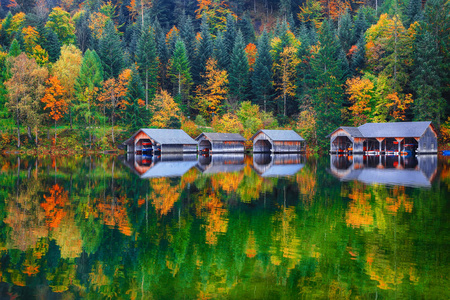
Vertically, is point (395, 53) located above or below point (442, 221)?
above

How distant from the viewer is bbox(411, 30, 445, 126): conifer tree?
5794 cm

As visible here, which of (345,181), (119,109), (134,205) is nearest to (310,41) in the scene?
(119,109)

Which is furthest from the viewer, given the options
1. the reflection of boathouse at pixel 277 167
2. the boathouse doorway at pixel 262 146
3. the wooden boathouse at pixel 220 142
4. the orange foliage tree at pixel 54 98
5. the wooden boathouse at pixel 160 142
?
the boathouse doorway at pixel 262 146

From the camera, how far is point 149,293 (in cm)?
848

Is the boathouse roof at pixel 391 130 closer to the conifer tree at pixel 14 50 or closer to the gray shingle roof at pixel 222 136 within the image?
the gray shingle roof at pixel 222 136

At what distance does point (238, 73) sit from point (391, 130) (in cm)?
3061

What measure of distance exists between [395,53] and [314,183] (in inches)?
1831

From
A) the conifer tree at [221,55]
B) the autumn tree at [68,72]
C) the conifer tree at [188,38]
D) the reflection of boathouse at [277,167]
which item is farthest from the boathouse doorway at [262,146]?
the autumn tree at [68,72]

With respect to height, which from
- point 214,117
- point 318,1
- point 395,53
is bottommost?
point 214,117

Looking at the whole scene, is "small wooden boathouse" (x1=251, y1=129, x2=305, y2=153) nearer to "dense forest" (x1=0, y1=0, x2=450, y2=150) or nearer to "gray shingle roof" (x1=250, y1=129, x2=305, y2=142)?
"gray shingle roof" (x1=250, y1=129, x2=305, y2=142)

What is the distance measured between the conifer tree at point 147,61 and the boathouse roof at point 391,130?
33.2m

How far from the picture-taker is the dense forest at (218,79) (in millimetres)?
58938

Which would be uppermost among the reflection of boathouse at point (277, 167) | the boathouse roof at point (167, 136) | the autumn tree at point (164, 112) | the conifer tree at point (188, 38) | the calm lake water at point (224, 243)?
the conifer tree at point (188, 38)

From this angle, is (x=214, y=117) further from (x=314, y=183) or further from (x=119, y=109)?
(x=314, y=183)
